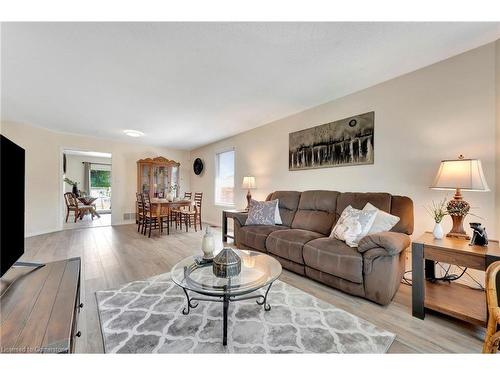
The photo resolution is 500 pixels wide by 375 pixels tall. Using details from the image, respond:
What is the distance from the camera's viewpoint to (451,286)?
193cm

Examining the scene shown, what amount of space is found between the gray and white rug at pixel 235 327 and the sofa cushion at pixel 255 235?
853 millimetres

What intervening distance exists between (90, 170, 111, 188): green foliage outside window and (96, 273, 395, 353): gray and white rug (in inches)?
338

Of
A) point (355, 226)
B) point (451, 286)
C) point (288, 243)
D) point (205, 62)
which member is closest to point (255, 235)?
point (288, 243)

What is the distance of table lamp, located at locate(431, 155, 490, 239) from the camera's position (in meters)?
1.69

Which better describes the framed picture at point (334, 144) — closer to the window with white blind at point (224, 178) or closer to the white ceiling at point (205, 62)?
the white ceiling at point (205, 62)

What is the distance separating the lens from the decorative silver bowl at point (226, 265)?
1619mm

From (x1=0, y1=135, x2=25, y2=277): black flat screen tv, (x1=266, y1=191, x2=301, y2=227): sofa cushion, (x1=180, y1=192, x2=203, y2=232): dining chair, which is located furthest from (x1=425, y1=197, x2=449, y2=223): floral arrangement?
(x1=180, y1=192, x2=203, y2=232): dining chair

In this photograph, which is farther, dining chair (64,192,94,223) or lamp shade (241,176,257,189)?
dining chair (64,192,94,223)

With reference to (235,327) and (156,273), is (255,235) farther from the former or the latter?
(235,327)

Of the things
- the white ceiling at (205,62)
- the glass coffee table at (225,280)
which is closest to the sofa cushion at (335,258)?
the glass coffee table at (225,280)

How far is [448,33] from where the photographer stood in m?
1.79

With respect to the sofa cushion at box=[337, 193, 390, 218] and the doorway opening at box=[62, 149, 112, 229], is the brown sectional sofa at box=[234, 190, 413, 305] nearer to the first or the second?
the sofa cushion at box=[337, 193, 390, 218]
